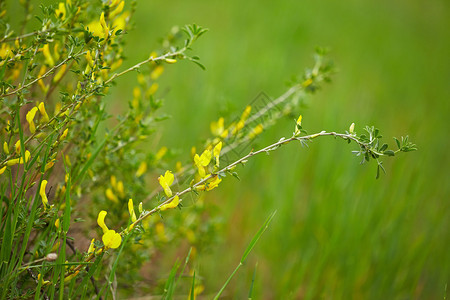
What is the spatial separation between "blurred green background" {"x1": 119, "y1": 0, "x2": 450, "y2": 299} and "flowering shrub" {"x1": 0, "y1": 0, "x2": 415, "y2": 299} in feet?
0.99

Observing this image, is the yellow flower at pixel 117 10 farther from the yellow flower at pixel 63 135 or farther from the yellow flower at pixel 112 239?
the yellow flower at pixel 112 239

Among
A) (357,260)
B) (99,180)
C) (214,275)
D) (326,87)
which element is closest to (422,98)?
(326,87)

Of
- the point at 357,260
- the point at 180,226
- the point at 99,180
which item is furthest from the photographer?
the point at 357,260

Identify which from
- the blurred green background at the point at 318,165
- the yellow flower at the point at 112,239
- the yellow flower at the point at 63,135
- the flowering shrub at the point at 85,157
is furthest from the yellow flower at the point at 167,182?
the blurred green background at the point at 318,165

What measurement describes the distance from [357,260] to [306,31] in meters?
3.22

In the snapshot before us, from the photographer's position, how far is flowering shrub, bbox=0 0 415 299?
38.7 inches

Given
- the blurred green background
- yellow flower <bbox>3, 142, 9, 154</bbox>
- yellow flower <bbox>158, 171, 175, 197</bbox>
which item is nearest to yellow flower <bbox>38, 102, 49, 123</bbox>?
yellow flower <bbox>3, 142, 9, 154</bbox>

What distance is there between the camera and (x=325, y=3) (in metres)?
6.16

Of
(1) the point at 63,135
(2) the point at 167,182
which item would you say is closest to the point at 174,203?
(2) the point at 167,182

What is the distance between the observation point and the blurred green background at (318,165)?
1.99 m

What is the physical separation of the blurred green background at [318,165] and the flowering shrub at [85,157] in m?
0.30

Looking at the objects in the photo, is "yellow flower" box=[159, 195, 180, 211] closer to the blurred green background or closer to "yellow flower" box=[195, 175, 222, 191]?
"yellow flower" box=[195, 175, 222, 191]

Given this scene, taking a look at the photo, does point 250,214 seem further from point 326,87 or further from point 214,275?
point 326,87

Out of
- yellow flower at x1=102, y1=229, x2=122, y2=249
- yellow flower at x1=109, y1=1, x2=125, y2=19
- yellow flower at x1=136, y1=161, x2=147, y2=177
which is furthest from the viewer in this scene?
yellow flower at x1=136, y1=161, x2=147, y2=177
